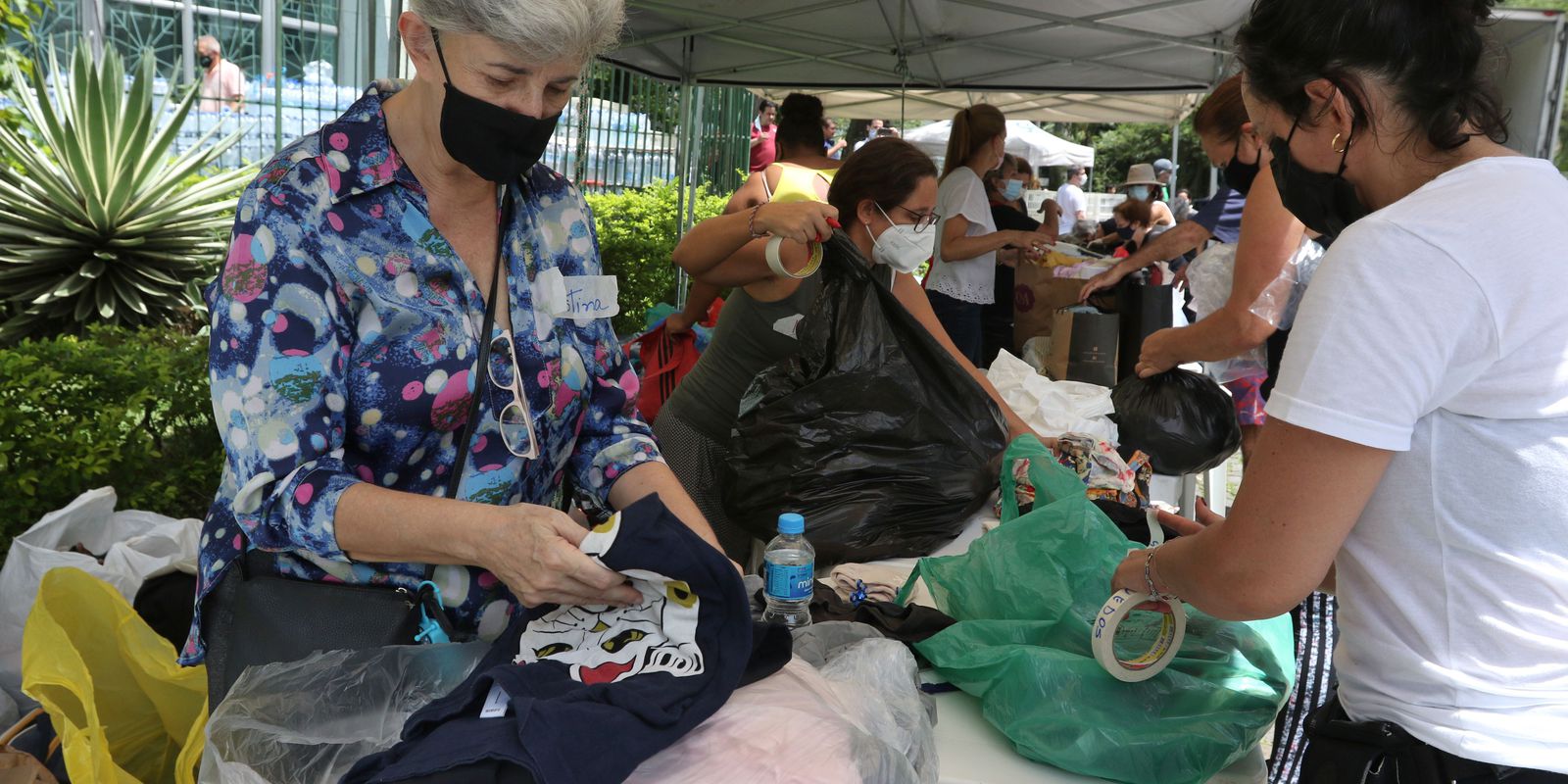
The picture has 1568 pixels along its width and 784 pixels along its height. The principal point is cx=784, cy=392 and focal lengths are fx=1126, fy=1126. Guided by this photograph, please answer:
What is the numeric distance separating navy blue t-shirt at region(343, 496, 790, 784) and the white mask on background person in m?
1.85

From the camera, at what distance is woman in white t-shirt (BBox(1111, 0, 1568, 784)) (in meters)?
1.18

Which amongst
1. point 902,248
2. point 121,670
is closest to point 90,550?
point 121,670

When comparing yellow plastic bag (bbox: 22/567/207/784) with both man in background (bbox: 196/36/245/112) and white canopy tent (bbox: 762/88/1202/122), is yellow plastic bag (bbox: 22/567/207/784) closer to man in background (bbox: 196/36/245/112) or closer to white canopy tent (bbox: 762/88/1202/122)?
man in background (bbox: 196/36/245/112)

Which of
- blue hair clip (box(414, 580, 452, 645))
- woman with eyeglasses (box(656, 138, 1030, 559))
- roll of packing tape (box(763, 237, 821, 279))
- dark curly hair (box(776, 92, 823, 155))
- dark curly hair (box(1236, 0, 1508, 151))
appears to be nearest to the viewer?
dark curly hair (box(1236, 0, 1508, 151))

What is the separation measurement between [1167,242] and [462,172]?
386cm


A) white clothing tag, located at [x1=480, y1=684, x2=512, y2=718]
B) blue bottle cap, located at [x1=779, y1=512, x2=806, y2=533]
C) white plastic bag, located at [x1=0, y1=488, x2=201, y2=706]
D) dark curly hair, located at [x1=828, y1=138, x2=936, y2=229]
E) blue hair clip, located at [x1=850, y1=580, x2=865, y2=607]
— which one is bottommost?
white plastic bag, located at [x1=0, y1=488, x2=201, y2=706]

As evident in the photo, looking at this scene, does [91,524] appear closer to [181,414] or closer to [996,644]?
[181,414]

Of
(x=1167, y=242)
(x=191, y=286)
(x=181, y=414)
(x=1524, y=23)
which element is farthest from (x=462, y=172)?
(x=191, y=286)

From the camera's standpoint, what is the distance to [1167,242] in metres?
4.83

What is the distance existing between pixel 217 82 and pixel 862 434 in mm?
7515

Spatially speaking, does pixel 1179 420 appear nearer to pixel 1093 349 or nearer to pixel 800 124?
pixel 1093 349

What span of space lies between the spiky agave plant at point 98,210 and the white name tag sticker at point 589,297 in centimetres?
461

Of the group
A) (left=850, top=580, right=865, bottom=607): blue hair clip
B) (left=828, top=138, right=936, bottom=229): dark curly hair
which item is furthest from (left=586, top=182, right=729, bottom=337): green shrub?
(left=850, top=580, right=865, bottom=607): blue hair clip

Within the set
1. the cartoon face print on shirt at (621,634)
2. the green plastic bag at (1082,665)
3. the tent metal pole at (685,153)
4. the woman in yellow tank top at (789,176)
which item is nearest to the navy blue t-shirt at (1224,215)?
the woman in yellow tank top at (789,176)
